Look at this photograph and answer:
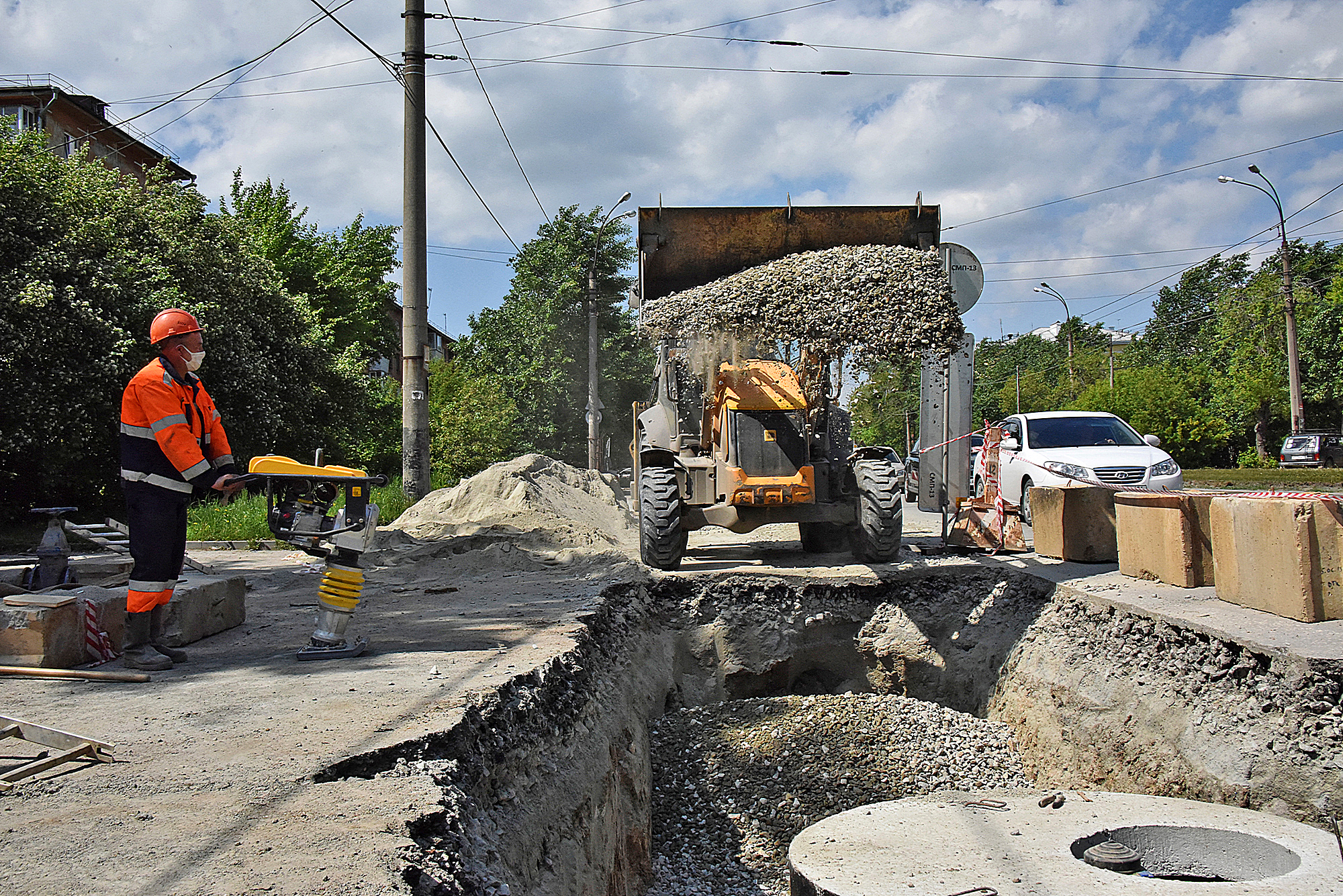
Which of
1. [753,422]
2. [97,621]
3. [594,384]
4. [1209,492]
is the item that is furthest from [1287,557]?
[594,384]

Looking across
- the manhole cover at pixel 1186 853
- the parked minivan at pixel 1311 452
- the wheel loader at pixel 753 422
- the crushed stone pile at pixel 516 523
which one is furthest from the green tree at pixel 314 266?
the parked minivan at pixel 1311 452

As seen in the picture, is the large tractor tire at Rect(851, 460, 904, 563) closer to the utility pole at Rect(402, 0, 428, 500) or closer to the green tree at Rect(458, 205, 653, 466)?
the utility pole at Rect(402, 0, 428, 500)

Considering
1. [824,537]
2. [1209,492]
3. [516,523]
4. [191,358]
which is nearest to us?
[191,358]

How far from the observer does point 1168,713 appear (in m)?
5.15

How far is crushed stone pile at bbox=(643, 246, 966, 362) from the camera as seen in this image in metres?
7.27

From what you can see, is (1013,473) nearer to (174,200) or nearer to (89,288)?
(89,288)

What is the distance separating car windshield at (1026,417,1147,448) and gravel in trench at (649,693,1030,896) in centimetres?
576

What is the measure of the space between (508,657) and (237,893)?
2759 millimetres

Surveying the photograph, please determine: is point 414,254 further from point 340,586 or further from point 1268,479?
point 1268,479

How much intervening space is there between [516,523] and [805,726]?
601 cm

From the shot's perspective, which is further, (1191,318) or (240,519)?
(1191,318)

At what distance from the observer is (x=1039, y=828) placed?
4262mm

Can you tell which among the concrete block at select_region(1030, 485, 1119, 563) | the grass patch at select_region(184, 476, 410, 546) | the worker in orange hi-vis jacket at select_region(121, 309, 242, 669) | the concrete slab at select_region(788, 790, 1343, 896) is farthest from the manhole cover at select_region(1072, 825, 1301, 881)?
the grass patch at select_region(184, 476, 410, 546)

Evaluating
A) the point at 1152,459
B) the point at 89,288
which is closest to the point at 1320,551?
the point at 1152,459
